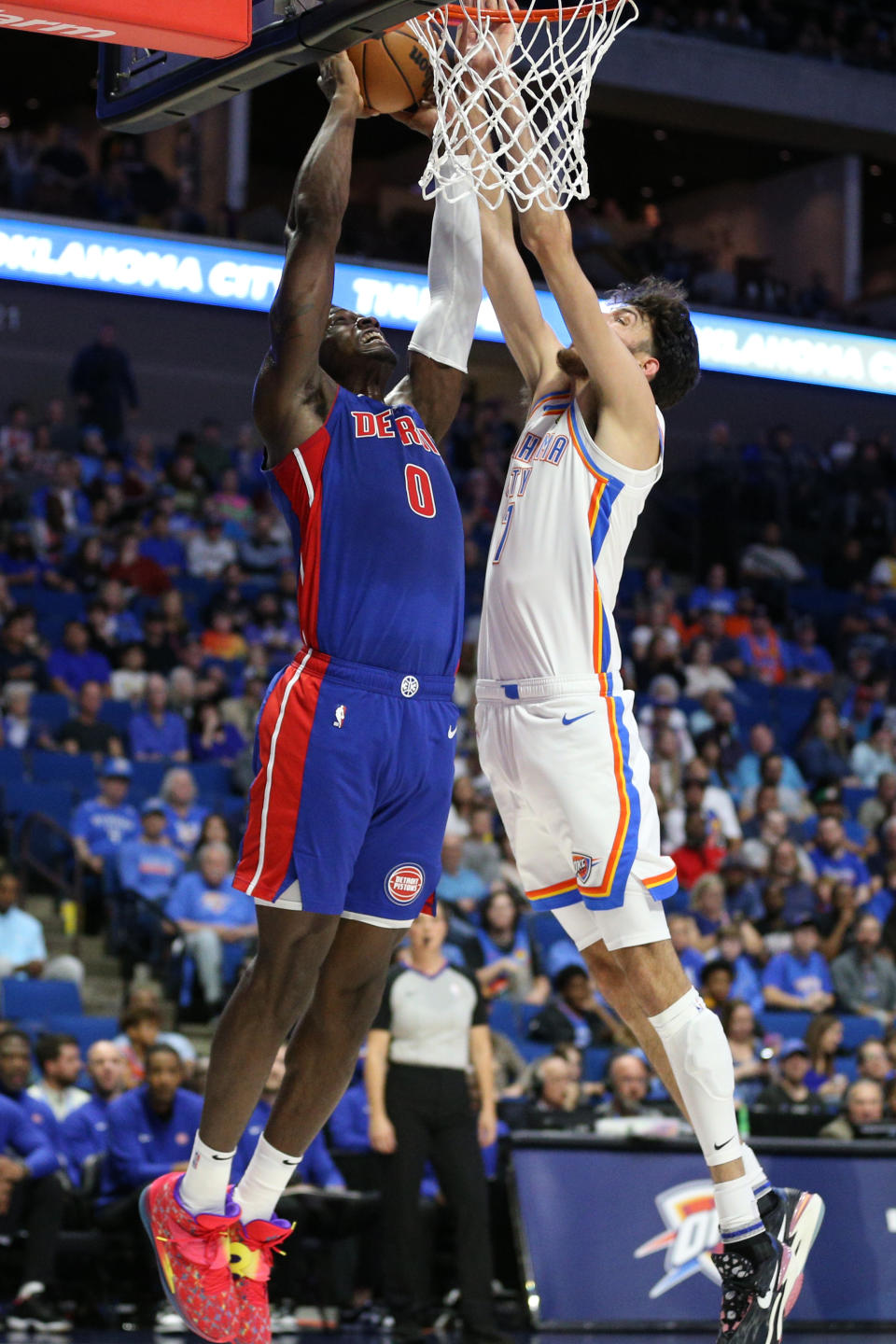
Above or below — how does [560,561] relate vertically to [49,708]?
above

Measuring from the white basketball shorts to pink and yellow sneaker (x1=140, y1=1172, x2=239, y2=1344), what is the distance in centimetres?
114

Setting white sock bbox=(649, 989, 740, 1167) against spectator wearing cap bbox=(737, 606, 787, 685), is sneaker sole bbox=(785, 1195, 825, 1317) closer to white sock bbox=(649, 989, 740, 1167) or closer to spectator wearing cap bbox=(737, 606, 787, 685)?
white sock bbox=(649, 989, 740, 1167)

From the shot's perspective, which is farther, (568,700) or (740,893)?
(740,893)

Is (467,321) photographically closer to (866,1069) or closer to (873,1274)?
(873,1274)

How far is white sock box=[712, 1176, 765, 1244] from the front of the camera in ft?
14.2

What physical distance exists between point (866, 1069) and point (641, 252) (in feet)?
36.2

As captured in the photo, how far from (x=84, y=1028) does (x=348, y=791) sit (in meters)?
6.46

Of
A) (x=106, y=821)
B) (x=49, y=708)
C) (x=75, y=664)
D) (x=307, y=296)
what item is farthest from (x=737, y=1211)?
(x=75, y=664)

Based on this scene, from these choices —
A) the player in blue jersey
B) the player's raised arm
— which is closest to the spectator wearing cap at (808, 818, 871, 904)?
the player in blue jersey

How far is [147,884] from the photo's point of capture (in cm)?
1159

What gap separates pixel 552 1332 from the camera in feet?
27.2

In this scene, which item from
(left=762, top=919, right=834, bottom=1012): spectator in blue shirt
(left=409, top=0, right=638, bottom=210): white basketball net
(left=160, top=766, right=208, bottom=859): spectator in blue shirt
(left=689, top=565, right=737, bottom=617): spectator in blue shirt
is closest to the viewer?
(left=409, top=0, right=638, bottom=210): white basketball net

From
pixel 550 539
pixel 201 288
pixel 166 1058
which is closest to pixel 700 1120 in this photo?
pixel 550 539

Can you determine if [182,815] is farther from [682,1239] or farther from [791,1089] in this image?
[682,1239]
